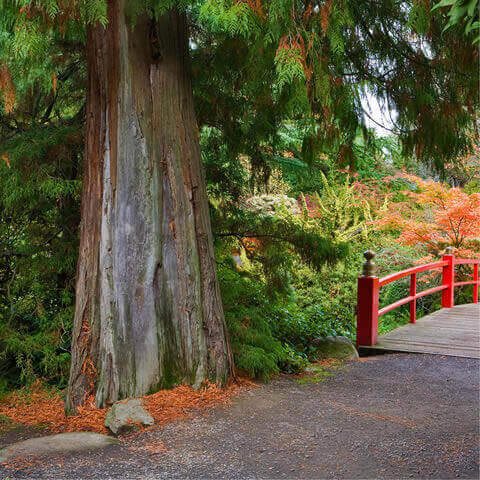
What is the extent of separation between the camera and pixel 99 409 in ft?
14.6

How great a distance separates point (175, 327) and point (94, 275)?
0.85 m

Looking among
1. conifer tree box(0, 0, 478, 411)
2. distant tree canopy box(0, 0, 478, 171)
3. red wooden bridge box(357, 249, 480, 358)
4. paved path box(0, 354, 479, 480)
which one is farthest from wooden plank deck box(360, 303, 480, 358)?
conifer tree box(0, 0, 478, 411)

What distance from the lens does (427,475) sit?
3.18 m

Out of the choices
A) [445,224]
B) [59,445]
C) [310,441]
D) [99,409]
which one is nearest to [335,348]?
[310,441]

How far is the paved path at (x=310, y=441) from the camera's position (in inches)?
128

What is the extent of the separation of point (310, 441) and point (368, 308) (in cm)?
384

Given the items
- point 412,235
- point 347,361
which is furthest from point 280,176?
point 347,361

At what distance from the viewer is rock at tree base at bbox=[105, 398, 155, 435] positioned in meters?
3.95

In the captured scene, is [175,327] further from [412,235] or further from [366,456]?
[412,235]

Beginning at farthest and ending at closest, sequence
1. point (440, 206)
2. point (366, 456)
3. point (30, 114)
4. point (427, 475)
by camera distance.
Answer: point (440, 206) < point (30, 114) < point (366, 456) < point (427, 475)

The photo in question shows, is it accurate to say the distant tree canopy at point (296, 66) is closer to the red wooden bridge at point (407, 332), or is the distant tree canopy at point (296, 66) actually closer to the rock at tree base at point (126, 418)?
the red wooden bridge at point (407, 332)

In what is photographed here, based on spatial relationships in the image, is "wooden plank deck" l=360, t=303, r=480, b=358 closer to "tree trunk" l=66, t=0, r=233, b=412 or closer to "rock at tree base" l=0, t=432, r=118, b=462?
"tree trunk" l=66, t=0, r=233, b=412

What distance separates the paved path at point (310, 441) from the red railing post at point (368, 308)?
2053 millimetres

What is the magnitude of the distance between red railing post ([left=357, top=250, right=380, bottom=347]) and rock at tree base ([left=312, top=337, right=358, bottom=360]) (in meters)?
0.39
